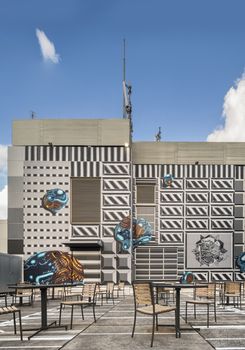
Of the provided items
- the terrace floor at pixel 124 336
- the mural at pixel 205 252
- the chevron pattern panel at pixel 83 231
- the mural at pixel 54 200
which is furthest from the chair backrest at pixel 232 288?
the mural at pixel 205 252

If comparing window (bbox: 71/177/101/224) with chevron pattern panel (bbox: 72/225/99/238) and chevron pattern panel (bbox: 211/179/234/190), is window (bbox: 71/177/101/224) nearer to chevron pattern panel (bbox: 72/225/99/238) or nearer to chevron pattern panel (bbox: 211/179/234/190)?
chevron pattern panel (bbox: 72/225/99/238)

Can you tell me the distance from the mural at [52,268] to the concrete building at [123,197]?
2.07 ft

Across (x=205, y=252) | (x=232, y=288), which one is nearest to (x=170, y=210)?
(x=205, y=252)

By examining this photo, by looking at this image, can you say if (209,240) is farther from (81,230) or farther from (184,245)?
(81,230)

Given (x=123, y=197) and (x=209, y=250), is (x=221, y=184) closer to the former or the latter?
(x=209, y=250)

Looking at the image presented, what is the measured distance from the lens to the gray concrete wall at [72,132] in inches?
1391

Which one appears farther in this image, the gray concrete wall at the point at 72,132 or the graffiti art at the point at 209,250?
the graffiti art at the point at 209,250

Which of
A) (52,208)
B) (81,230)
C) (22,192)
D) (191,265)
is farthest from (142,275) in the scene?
(22,192)

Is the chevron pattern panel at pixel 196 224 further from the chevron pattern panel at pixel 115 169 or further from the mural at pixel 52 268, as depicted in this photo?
the mural at pixel 52 268

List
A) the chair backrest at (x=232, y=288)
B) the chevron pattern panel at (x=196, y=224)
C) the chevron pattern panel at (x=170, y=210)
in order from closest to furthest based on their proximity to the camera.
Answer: the chair backrest at (x=232, y=288) < the chevron pattern panel at (x=170, y=210) < the chevron pattern panel at (x=196, y=224)

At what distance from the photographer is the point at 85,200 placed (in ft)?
114

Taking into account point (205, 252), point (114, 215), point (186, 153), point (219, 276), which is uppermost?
point (186, 153)

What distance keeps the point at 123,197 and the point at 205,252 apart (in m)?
8.37

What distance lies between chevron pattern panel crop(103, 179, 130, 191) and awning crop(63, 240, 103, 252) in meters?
4.31
